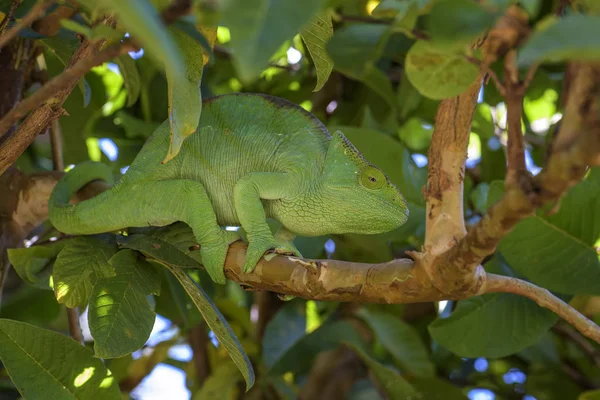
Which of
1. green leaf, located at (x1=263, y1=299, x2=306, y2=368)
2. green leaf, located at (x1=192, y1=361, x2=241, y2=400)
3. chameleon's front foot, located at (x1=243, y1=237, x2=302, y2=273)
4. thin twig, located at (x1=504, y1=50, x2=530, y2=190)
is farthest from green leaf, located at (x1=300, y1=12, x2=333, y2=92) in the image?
green leaf, located at (x1=192, y1=361, x2=241, y2=400)

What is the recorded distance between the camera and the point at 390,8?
1.05 metres

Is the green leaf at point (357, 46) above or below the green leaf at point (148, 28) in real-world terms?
below

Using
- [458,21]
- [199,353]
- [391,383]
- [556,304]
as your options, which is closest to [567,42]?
[458,21]

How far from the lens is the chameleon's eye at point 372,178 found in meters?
1.58

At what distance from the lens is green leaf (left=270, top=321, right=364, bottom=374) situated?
7.82ft

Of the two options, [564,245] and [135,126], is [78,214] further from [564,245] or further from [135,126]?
[564,245]

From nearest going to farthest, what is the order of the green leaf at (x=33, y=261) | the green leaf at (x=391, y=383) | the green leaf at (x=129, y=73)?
the green leaf at (x=33, y=261), the green leaf at (x=129, y=73), the green leaf at (x=391, y=383)

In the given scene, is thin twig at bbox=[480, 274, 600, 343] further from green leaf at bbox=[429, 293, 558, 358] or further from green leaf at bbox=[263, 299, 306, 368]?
green leaf at bbox=[263, 299, 306, 368]

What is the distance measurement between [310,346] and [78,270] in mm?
1043

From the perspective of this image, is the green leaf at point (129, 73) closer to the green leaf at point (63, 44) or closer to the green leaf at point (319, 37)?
the green leaf at point (63, 44)

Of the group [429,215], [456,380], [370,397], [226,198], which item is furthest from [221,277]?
[456,380]

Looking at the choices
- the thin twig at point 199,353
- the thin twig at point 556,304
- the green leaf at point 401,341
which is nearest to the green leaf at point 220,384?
the thin twig at point 199,353

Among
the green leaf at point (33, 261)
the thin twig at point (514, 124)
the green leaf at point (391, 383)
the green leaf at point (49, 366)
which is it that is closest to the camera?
the thin twig at point (514, 124)

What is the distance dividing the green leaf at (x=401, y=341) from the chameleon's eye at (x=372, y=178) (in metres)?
0.96
